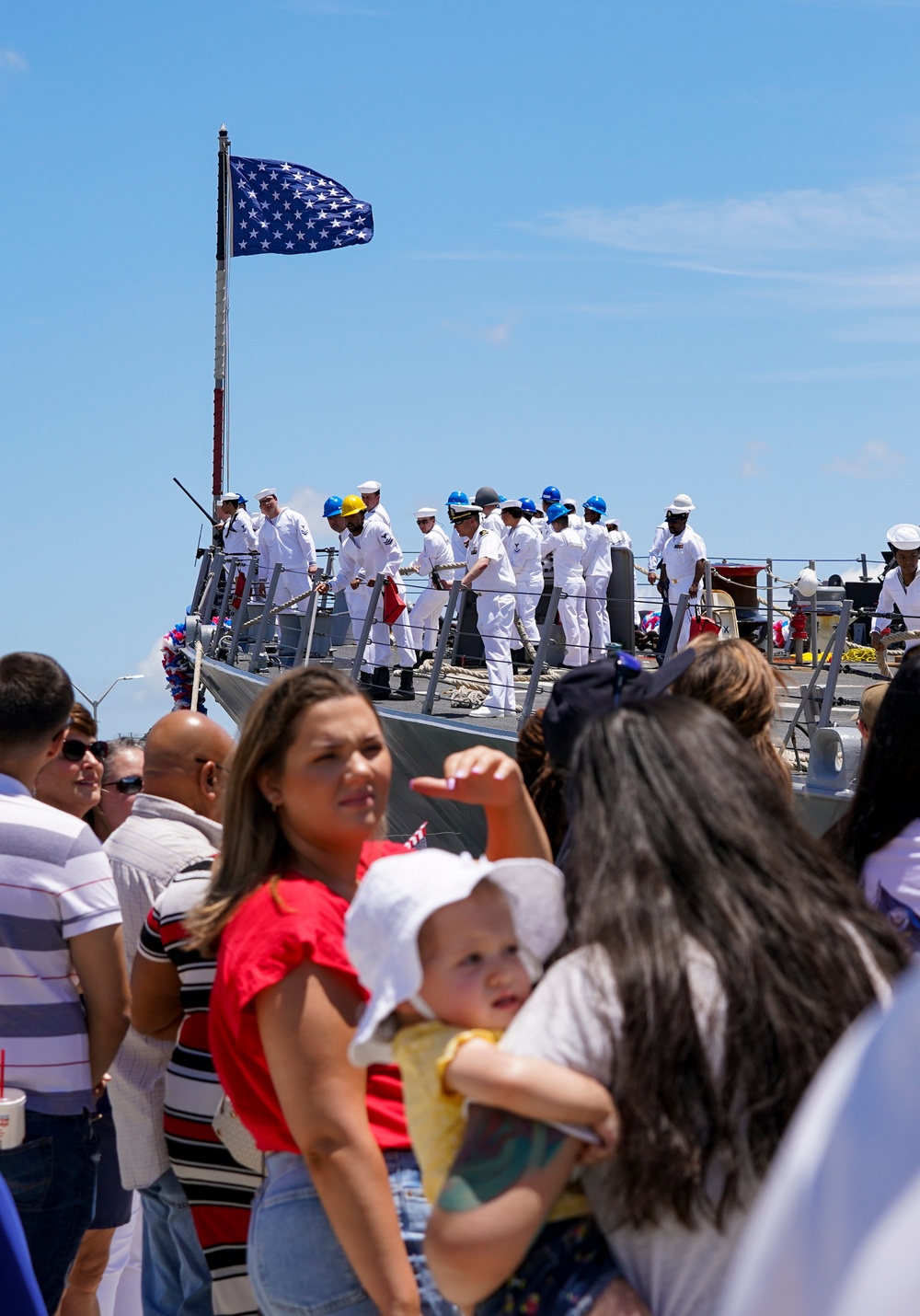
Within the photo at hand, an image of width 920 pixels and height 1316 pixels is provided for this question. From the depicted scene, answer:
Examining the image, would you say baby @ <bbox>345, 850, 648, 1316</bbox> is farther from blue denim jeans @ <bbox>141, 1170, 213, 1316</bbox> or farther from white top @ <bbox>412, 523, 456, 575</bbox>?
white top @ <bbox>412, 523, 456, 575</bbox>

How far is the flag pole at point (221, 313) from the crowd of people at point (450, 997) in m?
20.7

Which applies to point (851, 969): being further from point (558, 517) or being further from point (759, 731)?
point (558, 517)

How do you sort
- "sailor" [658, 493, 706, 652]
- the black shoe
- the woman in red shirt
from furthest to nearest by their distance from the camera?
"sailor" [658, 493, 706, 652], the black shoe, the woman in red shirt

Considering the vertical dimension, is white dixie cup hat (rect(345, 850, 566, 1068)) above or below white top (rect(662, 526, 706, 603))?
above

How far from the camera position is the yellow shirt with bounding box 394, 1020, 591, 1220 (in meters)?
1.69

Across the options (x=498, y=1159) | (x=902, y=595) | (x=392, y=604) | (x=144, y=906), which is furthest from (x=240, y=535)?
(x=498, y=1159)

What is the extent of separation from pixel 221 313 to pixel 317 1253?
2249 centimetres

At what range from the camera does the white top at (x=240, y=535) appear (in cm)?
2083

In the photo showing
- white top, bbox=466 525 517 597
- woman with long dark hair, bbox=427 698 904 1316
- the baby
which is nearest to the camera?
woman with long dark hair, bbox=427 698 904 1316

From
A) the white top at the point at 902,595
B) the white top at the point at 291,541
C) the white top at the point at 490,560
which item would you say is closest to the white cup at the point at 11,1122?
the white top at the point at 902,595

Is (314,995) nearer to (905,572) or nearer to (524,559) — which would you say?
(905,572)

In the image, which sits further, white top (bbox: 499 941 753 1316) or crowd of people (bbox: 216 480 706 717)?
crowd of people (bbox: 216 480 706 717)

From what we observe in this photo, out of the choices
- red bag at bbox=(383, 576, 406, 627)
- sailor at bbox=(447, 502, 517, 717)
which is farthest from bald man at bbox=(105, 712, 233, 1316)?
red bag at bbox=(383, 576, 406, 627)

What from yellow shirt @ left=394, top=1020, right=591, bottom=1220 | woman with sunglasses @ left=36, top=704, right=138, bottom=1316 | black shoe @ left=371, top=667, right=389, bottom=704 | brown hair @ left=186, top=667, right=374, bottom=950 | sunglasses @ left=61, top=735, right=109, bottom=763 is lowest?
black shoe @ left=371, top=667, right=389, bottom=704
